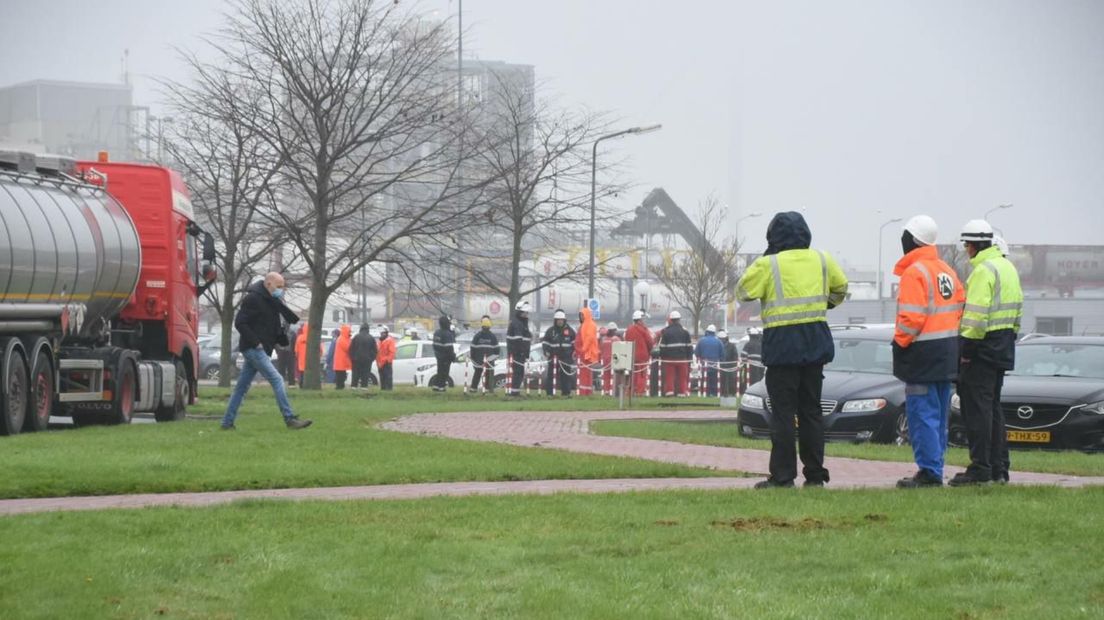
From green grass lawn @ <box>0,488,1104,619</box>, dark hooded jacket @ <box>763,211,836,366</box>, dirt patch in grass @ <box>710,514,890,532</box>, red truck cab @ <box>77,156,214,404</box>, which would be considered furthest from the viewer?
red truck cab @ <box>77,156,214,404</box>

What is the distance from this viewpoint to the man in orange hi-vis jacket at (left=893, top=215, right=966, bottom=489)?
452 inches

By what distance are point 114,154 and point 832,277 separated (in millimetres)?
120220

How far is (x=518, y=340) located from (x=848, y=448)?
18.5 meters

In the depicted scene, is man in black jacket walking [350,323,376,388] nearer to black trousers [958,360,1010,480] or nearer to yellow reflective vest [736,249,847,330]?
black trousers [958,360,1010,480]

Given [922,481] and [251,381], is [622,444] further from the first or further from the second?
[922,481]

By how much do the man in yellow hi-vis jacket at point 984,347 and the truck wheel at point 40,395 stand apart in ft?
35.4

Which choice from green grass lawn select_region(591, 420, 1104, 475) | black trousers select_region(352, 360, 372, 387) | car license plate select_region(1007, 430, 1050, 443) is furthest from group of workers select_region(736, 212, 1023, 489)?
black trousers select_region(352, 360, 372, 387)

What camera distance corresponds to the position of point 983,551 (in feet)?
25.9

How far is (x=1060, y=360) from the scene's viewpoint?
1889cm

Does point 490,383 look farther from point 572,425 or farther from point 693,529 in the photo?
point 693,529

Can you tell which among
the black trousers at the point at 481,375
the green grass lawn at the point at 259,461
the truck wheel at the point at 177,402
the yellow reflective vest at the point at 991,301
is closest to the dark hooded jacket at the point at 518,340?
the black trousers at the point at 481,375

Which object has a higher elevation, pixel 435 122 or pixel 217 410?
pixel 435 122

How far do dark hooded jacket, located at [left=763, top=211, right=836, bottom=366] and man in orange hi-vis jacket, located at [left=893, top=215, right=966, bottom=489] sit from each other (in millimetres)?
673

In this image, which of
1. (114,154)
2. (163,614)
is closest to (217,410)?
(163,614)
